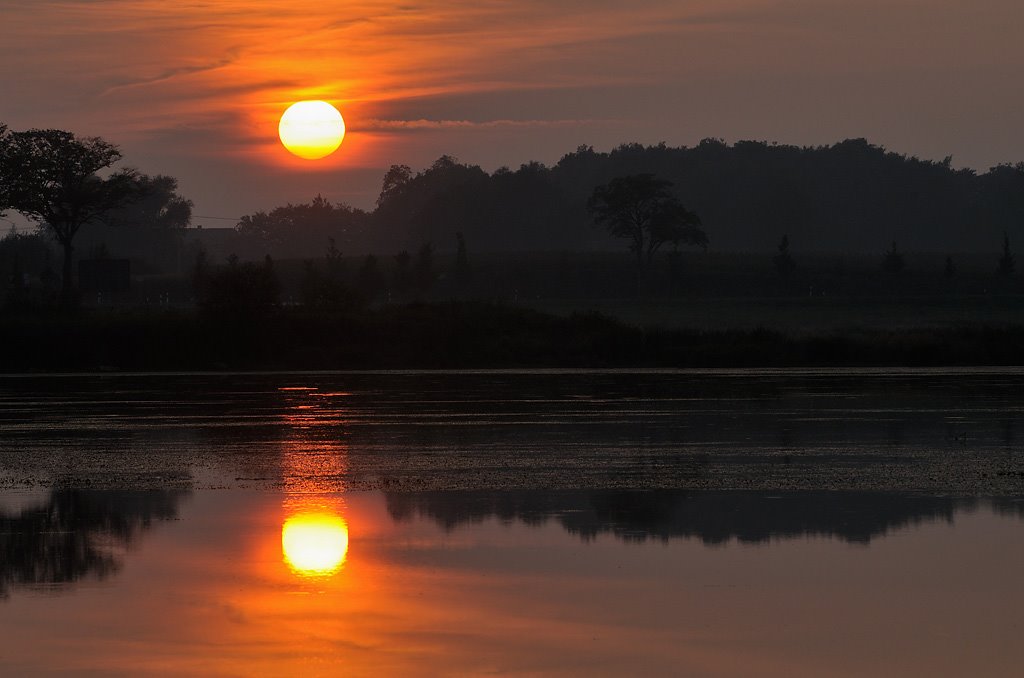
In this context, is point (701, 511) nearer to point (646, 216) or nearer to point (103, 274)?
point (103, 274)

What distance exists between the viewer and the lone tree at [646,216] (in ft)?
485

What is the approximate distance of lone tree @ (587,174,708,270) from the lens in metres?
148

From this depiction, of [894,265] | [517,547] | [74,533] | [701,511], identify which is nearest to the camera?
[517,547]

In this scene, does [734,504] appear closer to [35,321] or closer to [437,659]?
[437,659]

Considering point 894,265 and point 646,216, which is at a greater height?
point 646,216

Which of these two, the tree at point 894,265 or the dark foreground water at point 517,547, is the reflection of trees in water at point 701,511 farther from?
the tree at point 894,265

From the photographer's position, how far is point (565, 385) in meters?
44.9

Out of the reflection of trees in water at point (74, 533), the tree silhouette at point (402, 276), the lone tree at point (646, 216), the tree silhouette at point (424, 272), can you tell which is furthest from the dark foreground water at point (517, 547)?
the lone tree at point (646, 216)

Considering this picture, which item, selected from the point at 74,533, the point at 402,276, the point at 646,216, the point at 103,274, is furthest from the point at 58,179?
the point at 74,533

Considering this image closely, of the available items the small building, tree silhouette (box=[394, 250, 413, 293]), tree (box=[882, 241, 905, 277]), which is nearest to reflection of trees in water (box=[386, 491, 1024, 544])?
the small building

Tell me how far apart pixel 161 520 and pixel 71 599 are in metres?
4.48

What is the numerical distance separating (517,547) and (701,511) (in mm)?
3117

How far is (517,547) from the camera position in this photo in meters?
15.5

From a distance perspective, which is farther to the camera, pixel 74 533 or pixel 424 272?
pixel 424 272
